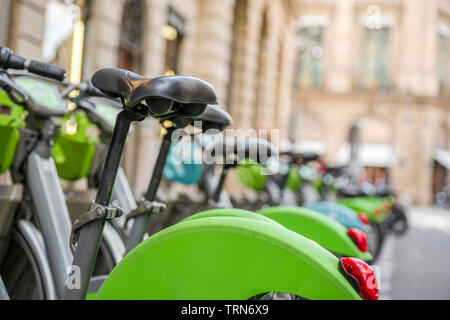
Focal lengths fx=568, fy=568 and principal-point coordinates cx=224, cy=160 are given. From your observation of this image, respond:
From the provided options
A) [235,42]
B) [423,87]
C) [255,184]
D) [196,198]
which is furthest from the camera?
[423,87]

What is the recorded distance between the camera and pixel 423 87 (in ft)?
102

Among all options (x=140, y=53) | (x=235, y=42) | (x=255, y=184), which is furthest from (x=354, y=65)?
(x=255, y=184)

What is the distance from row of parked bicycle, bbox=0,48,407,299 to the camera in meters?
1.06

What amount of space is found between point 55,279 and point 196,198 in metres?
2.48

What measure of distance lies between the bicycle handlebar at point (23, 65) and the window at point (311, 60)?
3168 centimetres

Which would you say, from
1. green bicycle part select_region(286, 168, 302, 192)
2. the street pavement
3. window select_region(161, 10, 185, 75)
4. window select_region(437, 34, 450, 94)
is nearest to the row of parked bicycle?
the street pavement

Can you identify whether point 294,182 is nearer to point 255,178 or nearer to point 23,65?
point 255,178

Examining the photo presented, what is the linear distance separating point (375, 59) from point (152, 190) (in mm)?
32477

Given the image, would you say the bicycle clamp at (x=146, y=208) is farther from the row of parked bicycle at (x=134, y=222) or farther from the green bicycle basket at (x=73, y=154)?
the green bicycle basket at (x=73, y=154)

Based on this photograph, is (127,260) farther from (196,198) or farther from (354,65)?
(354,65)

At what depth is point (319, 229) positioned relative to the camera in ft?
6.59

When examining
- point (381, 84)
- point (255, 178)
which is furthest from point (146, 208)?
point (381, 84)

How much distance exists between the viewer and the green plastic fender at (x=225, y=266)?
101 centimetres

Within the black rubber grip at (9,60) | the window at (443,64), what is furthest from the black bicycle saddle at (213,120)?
the window at (443,64)
